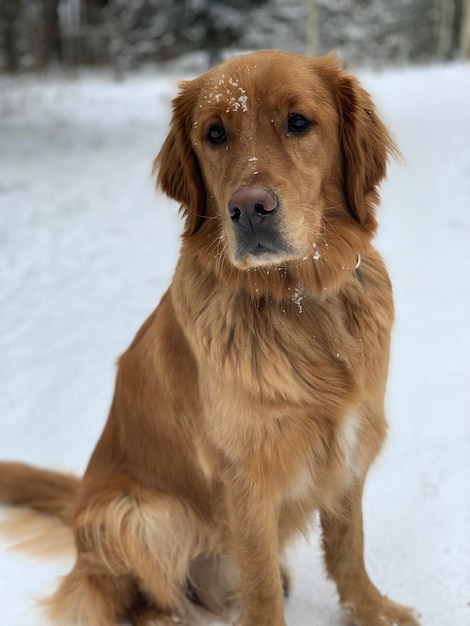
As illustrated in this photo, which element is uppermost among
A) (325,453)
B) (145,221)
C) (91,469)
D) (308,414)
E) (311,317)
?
(311,317)

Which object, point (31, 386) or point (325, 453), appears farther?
point (31, 386)

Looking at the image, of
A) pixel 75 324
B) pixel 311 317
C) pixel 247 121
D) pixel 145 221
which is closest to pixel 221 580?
pixel 311 317

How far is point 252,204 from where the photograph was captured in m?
1.99

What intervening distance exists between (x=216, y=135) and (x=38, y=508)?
6.24ft

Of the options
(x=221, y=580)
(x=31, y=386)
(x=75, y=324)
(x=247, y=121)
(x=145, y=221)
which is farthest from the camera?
(x=145, y=221)

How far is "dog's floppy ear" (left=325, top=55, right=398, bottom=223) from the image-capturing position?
2303 millimetres

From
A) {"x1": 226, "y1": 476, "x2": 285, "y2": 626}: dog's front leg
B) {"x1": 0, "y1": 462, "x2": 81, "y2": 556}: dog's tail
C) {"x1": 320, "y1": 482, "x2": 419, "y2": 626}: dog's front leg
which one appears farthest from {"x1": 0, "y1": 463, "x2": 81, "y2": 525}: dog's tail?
{"x1": 320, "y1": 482, "x2": 419, "y2": 626}: dog's front leg

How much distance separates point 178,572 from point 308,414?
2.97 ft

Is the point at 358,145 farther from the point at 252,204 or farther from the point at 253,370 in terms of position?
the point at 253,370

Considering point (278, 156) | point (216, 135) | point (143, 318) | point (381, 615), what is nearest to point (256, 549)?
point (381, 615)

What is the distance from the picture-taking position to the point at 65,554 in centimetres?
300

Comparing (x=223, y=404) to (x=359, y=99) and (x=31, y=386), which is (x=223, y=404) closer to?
(x=359, y=99)

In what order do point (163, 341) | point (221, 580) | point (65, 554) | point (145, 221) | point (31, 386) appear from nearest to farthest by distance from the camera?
point (163, 341), point (221, 580), point (65, 554), point (31, 386), point (145, 221)

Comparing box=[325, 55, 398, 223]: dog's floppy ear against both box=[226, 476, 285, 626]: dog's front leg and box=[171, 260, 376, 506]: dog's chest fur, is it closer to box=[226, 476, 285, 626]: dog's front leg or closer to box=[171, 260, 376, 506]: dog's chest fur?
box=[171, 260, 376, 506]: dog's chest fur
